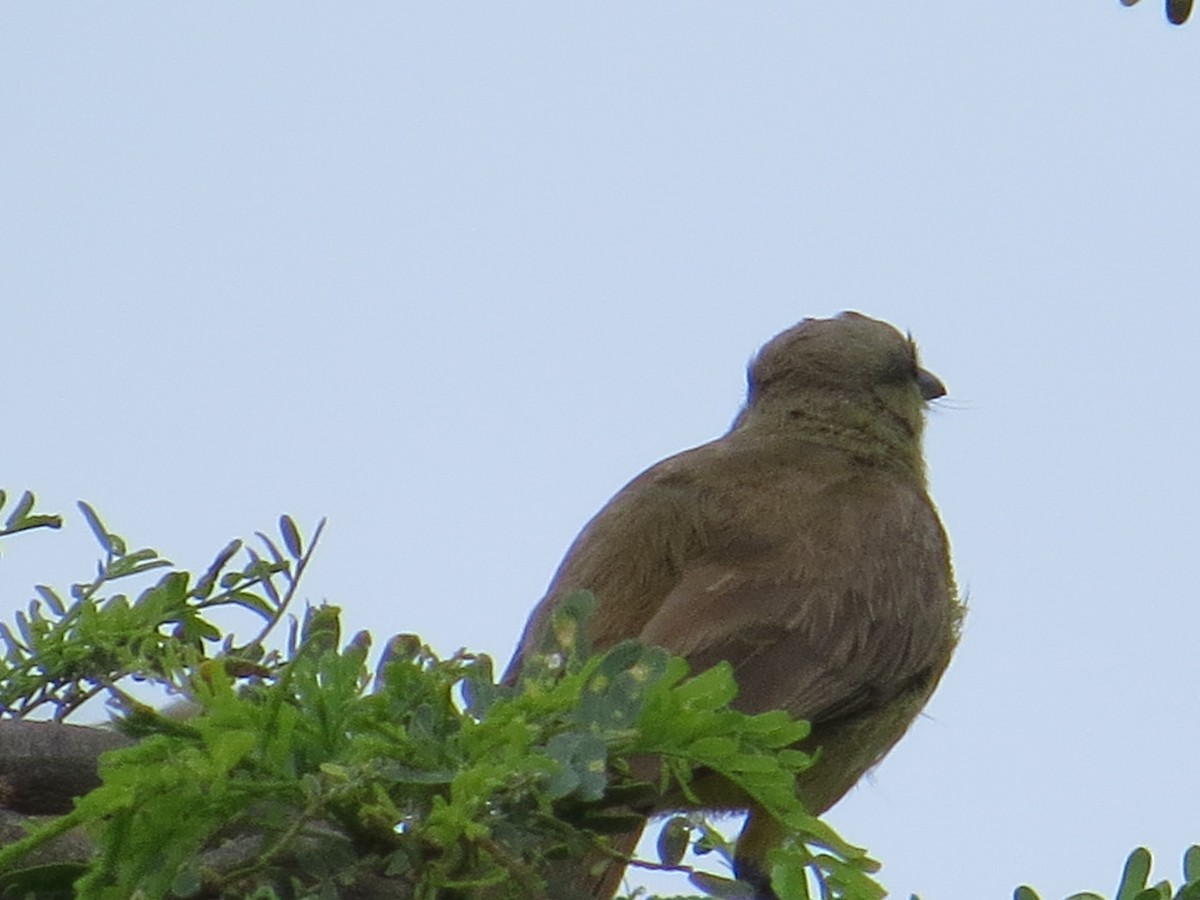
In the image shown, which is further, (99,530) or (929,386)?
(929,386)

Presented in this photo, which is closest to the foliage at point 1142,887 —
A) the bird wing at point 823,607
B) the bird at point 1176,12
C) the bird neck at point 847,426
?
the bird at point 1176,12

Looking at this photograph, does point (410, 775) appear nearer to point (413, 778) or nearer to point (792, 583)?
point (413, 778)

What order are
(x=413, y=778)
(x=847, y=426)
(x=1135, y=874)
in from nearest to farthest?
(x=413, y=778) < (x=1135, y=874) < (x=847, y=426)

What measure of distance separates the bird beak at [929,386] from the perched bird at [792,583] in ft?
1.74

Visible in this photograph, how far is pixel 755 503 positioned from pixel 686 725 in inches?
117

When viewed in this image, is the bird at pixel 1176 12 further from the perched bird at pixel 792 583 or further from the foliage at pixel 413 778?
the perched bird at pixel 792 583

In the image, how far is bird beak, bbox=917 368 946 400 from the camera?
686cm

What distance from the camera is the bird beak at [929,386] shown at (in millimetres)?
6859

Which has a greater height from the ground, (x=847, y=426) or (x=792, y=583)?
(x=847, y=426)

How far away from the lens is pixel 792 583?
17.3 ft

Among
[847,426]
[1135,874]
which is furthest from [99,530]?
[847,426]

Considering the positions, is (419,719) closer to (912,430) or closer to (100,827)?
(100,827)

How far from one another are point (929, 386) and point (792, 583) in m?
1.82

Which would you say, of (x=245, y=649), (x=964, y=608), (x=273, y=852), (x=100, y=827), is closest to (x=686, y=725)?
(x=273, y=852)
